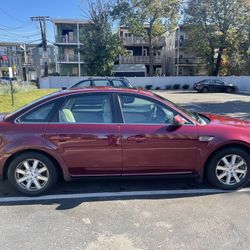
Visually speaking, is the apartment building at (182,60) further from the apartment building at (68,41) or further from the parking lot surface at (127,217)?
the parking lot surface at (127,217)

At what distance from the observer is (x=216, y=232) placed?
119 inches

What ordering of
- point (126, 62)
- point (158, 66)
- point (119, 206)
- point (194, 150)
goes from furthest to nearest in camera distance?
point (158, 66)
point (126, 62)
point (194, 150)
point (119, 206)

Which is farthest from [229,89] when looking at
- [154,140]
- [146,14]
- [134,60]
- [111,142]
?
[111,142]

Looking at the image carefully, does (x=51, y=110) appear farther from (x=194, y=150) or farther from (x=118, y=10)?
(x=118, y=10)

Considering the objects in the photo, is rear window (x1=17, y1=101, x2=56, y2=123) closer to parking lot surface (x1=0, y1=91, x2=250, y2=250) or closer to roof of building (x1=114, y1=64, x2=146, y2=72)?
parking lot surface (x1=0, y1=91, x2=250, y2=250)

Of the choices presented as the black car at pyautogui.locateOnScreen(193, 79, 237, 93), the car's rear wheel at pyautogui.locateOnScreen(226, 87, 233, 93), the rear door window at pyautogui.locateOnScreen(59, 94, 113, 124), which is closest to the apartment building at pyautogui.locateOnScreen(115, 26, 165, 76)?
the black car at pyautogui.locateOnScreen(193, 79, 237, 93)

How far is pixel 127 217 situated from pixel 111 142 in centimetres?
103

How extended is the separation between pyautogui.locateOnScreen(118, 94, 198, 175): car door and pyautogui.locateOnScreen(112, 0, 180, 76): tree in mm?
28870

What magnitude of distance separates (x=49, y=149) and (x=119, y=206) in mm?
1252

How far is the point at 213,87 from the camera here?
27766 millimetres

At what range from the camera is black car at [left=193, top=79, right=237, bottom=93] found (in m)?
27.5

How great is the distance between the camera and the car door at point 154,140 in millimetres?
3771

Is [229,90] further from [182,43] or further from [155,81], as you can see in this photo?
[182,43]

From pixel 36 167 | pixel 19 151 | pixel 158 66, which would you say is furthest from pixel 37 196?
pixel 158 66
